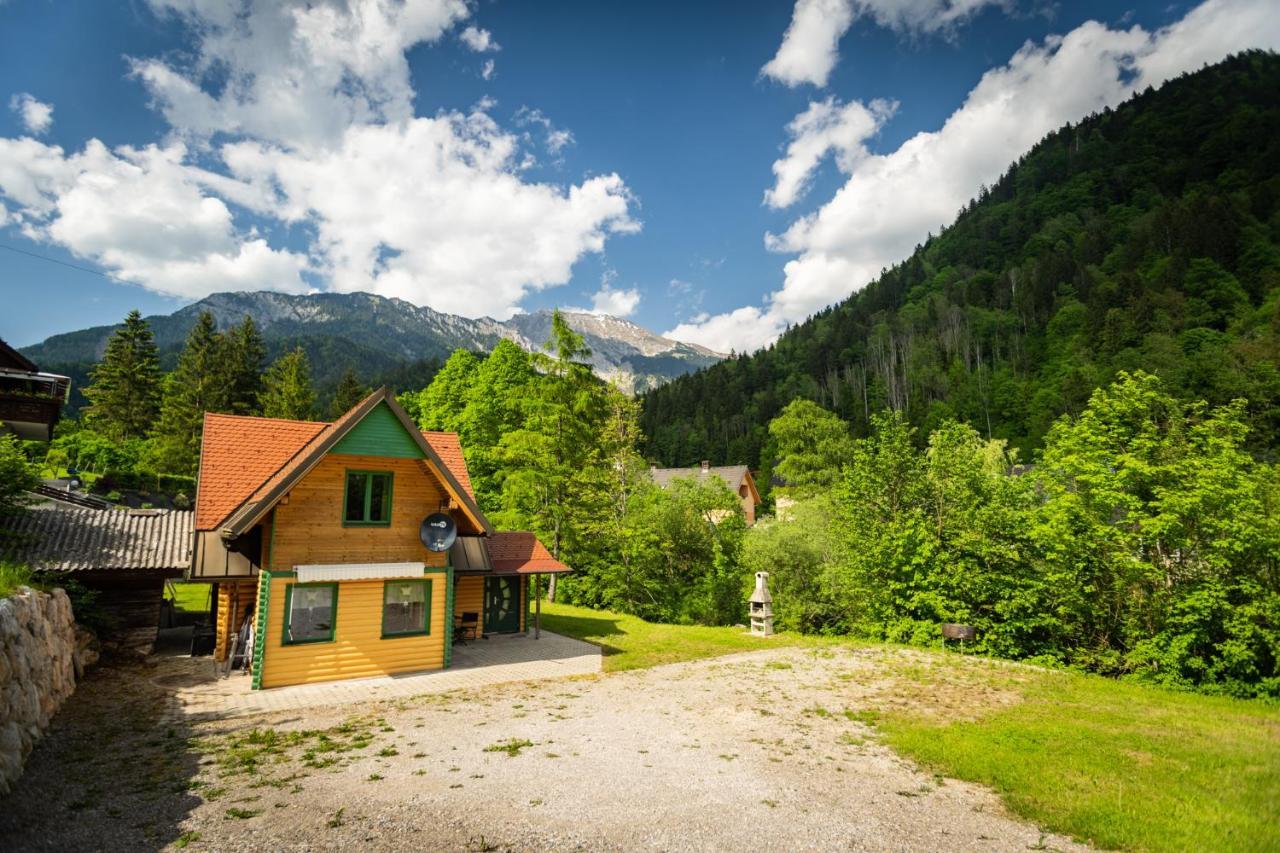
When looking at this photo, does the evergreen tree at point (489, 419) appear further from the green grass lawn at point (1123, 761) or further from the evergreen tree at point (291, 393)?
the green grass lawn at point (1123, 761)

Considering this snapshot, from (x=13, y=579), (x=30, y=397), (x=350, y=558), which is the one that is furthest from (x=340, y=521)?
(x=30, y=397)

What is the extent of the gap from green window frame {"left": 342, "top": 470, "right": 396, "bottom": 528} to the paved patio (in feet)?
11.8

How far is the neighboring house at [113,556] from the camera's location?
46.2 feet

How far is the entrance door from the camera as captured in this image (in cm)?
1986

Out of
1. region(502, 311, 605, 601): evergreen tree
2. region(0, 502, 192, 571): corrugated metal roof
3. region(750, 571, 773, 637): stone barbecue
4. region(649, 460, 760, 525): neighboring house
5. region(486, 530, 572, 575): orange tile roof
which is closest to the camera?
region(0, 502, 192, 571): corrugated metal roof

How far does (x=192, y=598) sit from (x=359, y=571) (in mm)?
16256

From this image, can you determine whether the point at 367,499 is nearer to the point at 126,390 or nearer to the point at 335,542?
the point at 335,542

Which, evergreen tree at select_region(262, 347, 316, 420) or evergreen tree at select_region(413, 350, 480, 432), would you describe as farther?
evergreen tree at select_region(262, 347, 316, 420)

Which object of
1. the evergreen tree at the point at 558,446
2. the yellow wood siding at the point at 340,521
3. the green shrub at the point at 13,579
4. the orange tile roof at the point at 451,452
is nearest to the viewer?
the green shrub at the point at 13,579

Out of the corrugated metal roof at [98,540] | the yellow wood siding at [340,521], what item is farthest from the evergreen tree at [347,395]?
the yellow wood siding at [340,521]

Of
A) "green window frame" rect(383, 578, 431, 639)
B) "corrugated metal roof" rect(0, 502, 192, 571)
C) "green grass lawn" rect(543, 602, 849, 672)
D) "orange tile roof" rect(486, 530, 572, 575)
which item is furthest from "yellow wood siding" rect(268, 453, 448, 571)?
"green grass lawn" rect(543, 602, 849, 672)

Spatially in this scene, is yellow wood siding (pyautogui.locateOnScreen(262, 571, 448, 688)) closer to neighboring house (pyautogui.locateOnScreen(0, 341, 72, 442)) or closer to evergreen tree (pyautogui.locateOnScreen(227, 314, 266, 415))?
neighboring house (pyautogui.locateOnScreen(0, 341, 72, 442))

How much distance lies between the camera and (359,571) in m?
14.0

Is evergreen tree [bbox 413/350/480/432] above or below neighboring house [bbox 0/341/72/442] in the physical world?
above
